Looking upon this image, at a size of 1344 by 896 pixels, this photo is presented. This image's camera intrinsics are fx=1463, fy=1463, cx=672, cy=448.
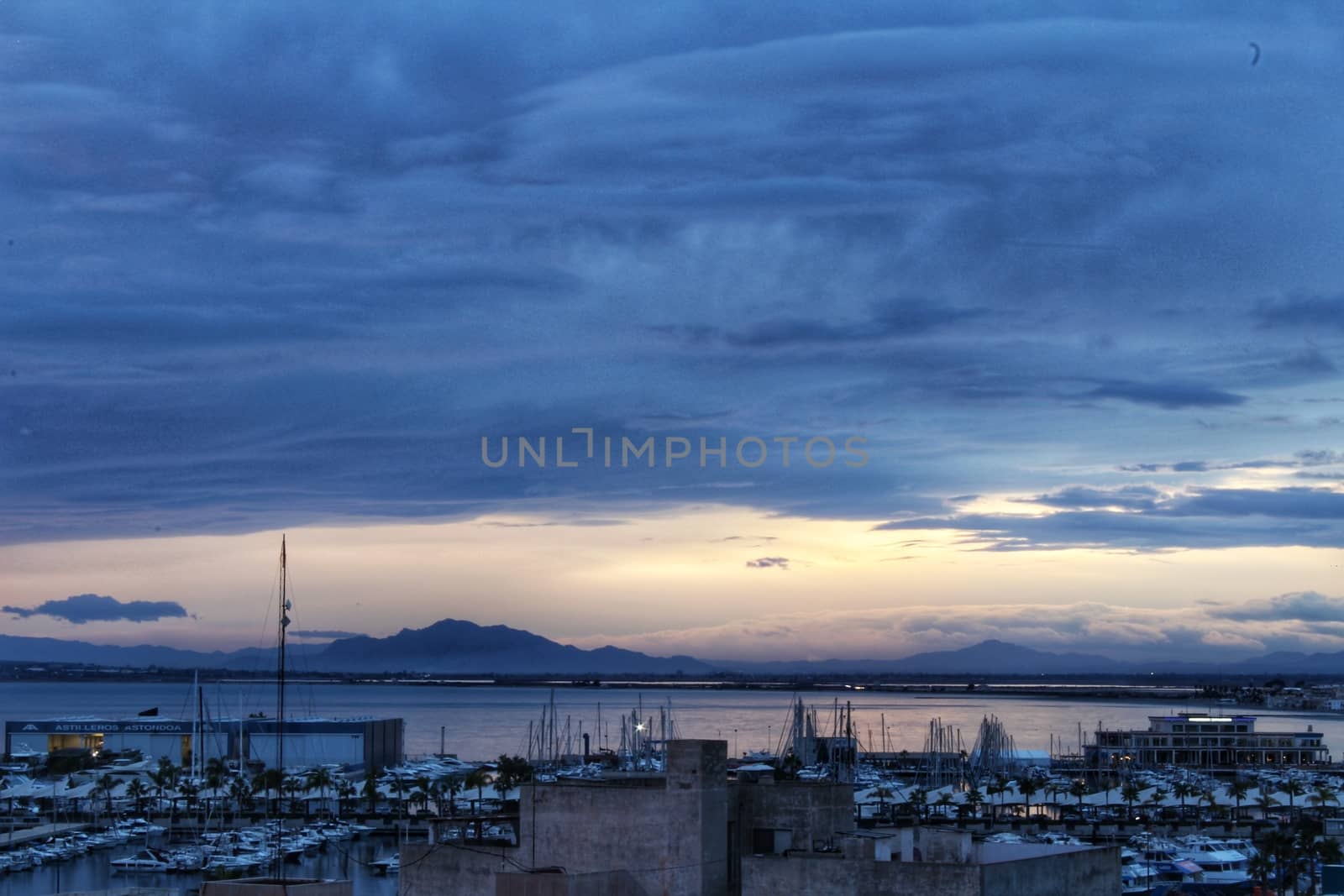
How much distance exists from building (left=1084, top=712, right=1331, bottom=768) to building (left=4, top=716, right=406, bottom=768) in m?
53.2

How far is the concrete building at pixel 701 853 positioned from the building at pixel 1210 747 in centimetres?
9304

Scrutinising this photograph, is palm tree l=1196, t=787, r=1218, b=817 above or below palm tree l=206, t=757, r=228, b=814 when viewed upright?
below

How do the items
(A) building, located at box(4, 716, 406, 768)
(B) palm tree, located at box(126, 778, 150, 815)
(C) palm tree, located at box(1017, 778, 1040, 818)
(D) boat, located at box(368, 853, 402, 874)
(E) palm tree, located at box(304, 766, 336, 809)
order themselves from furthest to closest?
(A) building, located at box(4, 716, 406, 768) < (B) palm tree, located at box(126, 778, 150, 815) < (E) palm tree, located at box(304, 766, 336, 809) < (C) palm tree, located at box(1017, 778, 1040, 818) < (D) boat, located at box(368, 853, 402, 874)

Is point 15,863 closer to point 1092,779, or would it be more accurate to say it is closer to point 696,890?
point 696,890

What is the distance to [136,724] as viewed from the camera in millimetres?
94812

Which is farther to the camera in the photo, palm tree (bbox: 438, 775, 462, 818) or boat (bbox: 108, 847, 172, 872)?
palm tree (bbox: 438, 775, 462, 818)

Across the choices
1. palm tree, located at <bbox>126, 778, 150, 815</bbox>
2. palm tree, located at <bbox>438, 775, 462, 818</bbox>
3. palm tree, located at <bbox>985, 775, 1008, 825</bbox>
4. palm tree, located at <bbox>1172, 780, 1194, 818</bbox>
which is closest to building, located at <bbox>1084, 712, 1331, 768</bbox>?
palm tree, located at <bbox>1172, 780, 1194, 818</bbox>

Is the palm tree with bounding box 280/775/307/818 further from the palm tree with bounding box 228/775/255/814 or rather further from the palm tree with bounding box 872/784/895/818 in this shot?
the palm tree with bounding box 872/784/895/818

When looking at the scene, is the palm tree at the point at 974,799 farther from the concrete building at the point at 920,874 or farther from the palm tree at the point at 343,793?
the concrete building at the point at 920,874

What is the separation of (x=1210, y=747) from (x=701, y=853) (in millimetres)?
102077

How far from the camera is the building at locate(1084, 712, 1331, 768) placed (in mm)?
111875

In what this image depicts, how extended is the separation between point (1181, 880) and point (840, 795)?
105 feet

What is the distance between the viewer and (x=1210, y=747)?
11269 centimetres

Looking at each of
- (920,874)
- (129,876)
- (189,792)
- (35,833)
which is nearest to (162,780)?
(189,792)
